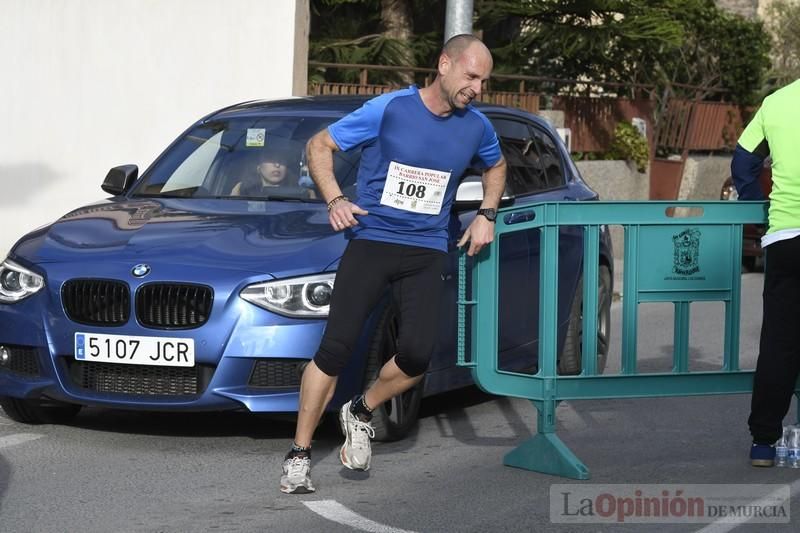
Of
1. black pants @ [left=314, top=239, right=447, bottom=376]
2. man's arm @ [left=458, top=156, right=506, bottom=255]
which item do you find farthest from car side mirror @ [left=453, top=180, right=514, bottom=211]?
black pants @ [left=314, top=239, right=447, bottom=376]

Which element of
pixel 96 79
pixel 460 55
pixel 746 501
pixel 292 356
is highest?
pixel 96 79

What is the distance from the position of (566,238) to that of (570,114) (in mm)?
13992

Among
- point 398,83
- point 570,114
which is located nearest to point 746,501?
point 398,83

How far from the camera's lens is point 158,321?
23.4 feet

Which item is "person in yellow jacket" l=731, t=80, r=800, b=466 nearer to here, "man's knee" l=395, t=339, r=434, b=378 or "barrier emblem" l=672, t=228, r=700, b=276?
"barrier emblem" l=672, t=228, r=700, b=276

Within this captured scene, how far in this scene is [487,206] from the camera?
691 cm

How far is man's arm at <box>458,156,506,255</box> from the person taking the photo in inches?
269

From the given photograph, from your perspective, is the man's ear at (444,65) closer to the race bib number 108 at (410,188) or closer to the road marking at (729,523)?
the race bib number 108 at (410,188)

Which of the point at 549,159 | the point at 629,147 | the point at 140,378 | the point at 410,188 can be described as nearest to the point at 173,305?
the point at 140,378

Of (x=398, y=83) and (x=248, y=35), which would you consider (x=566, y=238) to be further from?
(x=398, y=83)

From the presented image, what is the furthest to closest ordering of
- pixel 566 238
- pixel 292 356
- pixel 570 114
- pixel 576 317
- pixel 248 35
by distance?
1. pixel 570 114
2. pixel 248 35
3. pixel 576 317
4. pixel 566 238
5. pixel 292 356

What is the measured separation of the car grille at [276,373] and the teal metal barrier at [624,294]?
0.72 meters

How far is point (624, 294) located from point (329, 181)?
141cm

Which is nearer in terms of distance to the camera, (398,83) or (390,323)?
(390,323)
